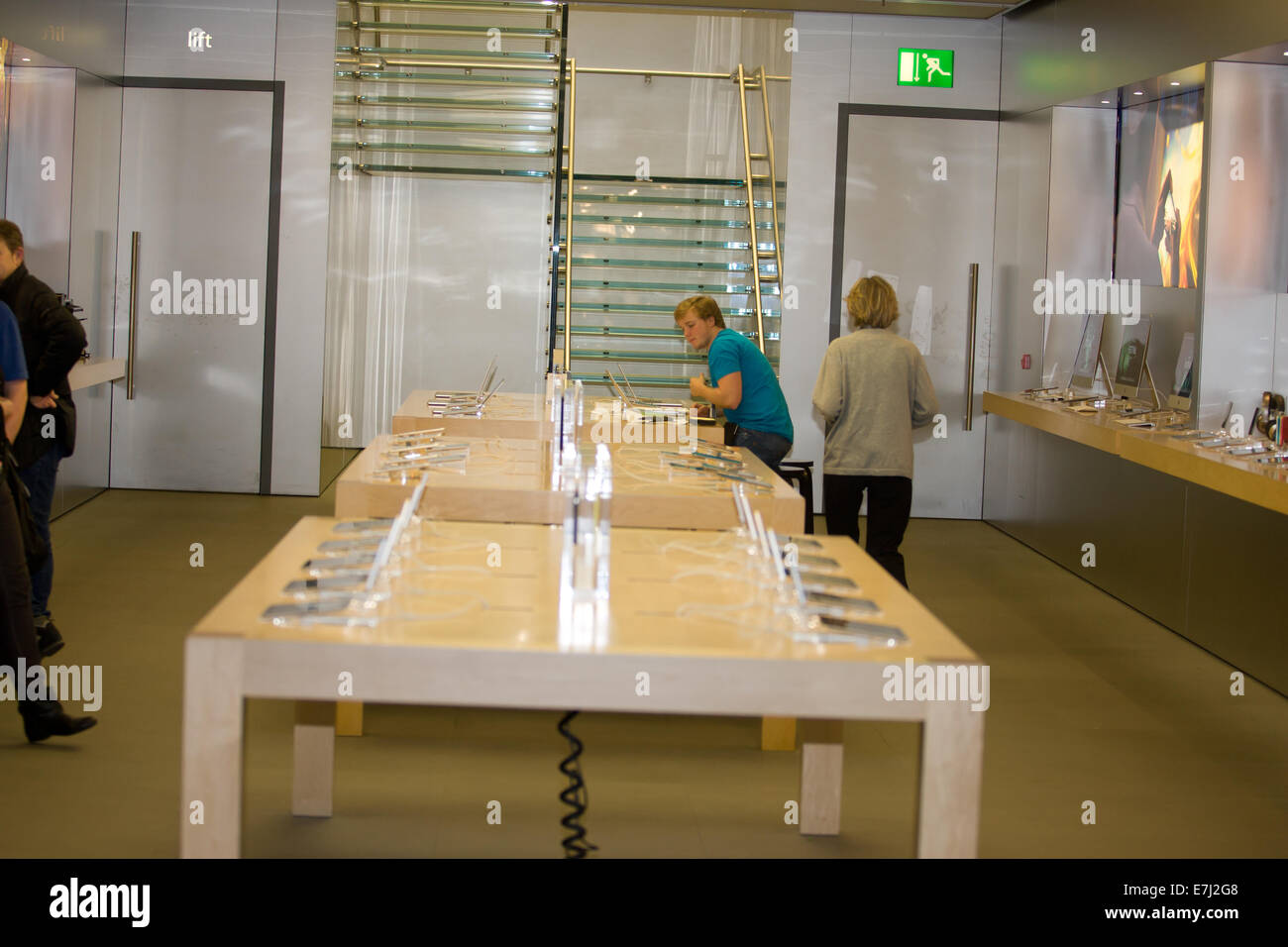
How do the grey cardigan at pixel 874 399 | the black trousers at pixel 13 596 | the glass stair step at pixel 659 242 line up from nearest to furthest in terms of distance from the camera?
the black trousers at pixel 13 596, the grey cardigan at pixel 874 399, the glass stair step at pixel 659 242

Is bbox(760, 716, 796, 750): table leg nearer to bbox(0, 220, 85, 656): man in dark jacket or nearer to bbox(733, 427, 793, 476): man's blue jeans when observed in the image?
bbox(733, 427, 793, 476): man's blue jeans

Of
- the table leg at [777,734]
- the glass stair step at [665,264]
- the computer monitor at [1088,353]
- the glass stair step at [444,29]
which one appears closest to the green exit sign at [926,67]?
the glass stair step at [665,264]

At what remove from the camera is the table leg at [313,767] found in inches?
138

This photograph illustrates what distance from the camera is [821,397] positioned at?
17.7 ft

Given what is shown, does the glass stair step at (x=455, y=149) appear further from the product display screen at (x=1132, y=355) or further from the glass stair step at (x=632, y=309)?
the product display screen at (x=1132, y=355)

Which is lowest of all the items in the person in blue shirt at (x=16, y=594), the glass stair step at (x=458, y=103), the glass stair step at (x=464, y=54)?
the person in blue shirt at (x=16, y=594)

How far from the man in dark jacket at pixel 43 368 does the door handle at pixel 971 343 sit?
563 centimetres

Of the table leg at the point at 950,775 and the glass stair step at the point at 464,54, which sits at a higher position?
the glass stair step at the point at 464,54

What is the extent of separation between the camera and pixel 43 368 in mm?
4895

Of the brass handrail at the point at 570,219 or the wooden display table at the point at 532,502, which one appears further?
the brass handrail at the point at 570,219

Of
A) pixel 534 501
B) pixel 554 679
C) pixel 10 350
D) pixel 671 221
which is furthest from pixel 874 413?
pixel 671 221

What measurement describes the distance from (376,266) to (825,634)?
27.5 ft

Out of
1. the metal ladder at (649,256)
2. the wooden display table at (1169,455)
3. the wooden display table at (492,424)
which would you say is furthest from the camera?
the metal ladder at (649,256)

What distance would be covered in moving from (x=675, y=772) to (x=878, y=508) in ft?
5.81
